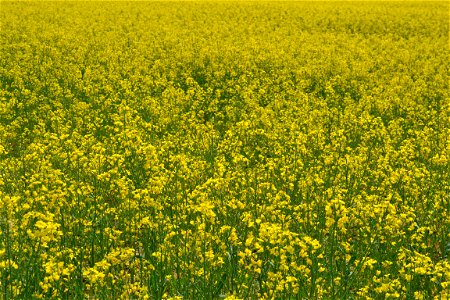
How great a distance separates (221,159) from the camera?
7512 millimetres

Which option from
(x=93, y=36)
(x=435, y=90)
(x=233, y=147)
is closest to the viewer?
(x=233, y=147)

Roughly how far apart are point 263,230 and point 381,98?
878 centimetres

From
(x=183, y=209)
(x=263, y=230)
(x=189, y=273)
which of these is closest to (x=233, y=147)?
(x=183, y=209)

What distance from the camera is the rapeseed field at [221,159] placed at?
5082mm

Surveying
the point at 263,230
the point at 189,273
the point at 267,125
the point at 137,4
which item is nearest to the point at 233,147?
the point at 267,125

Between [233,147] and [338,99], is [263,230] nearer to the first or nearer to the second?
[233,147]

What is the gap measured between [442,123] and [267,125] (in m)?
3.31

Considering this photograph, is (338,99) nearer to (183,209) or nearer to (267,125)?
(267,125)

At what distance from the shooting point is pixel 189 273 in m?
5.14

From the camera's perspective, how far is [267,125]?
9.45 m

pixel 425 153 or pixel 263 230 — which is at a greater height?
pixel 263 230

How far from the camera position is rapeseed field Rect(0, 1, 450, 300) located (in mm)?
5082

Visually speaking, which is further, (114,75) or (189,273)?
(114,75)

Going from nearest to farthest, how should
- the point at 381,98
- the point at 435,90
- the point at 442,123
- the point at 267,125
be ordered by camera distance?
the point at 267,125, the point at 442,123, the point at 381,98, the point at 435,90
